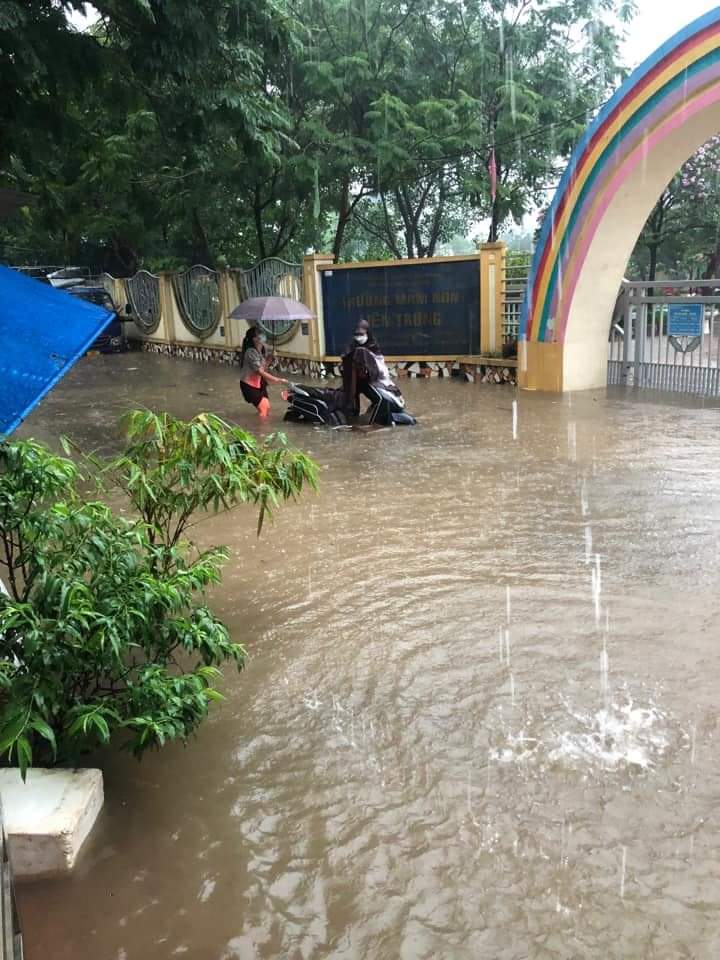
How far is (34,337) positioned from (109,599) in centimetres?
120

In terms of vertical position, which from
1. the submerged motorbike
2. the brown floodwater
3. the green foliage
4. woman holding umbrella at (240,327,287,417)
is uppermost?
the green foliage

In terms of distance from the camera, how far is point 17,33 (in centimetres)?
668

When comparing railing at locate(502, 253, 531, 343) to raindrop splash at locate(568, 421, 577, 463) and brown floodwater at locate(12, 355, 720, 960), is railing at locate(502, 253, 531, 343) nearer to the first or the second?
raindrop splash at locate(568, 421, 577, 463)

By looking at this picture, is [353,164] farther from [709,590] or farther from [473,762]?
[473,762]

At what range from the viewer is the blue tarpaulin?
3273 mm

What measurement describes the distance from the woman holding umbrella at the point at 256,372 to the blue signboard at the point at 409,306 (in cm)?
482

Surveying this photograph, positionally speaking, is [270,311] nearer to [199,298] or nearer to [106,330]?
[199,298]

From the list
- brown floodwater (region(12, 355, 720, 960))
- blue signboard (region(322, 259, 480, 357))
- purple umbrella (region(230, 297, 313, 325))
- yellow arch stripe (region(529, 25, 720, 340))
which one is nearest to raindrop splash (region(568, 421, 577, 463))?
brown floodwater (region(12, 355, 720, 960))

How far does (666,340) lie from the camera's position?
1190 cm

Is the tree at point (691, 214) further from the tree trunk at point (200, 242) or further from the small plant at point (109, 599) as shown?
the small plant at point (109, 599)

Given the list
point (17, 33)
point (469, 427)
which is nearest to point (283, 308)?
A: point (469, 427)

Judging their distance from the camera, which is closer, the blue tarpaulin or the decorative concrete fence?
the blue tarpaulin

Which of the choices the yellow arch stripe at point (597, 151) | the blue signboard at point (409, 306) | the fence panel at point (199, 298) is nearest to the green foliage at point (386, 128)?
the fence panel at point (199, 298)

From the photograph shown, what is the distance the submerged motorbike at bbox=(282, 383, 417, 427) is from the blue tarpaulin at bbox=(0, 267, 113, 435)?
6599 millimetres
